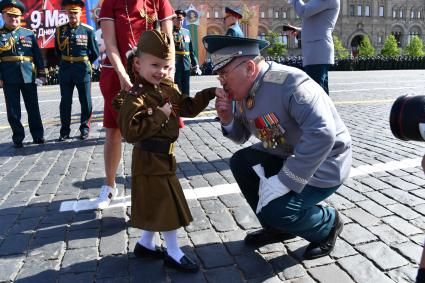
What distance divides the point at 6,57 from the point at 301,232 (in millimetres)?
5760

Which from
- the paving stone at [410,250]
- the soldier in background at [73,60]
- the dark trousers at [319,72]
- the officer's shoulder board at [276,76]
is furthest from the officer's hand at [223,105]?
the soldier in background at [73,60]

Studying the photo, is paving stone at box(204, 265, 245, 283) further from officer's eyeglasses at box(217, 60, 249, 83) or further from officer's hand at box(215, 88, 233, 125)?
officer's eyeglasses at box(217, 60, 249, 83)

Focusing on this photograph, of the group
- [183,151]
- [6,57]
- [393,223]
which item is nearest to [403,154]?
[393,223]

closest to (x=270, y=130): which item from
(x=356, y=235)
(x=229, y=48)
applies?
(x=229, y=48)

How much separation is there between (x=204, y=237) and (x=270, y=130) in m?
0.98

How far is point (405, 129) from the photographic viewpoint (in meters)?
1.70

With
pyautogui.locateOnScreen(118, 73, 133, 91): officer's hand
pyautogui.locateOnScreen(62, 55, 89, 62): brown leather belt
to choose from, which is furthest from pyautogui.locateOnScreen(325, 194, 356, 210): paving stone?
pyautogui.locateOnScreen(62, 55, 89, 62): brown leather belt

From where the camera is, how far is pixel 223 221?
3.19 m

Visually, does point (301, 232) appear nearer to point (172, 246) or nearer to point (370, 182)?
point (172, 246)

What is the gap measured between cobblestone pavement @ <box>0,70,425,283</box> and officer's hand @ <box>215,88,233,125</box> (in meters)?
0.87

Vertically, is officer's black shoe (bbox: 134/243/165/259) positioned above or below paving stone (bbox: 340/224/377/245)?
above

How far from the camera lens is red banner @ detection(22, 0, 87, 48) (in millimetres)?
26938

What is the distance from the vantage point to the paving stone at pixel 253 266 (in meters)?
2.44

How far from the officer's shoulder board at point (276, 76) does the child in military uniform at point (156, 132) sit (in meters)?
0.37
